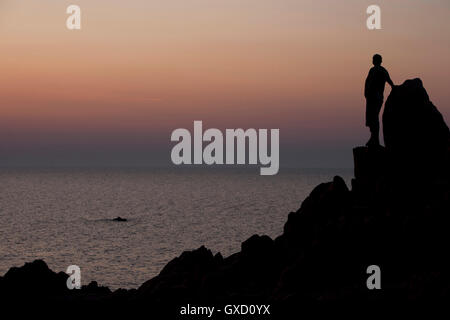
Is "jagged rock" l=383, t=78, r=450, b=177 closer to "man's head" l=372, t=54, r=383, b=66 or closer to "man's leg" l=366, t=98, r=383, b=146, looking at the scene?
"man's leg" l=366, t=98, r=383, b=146

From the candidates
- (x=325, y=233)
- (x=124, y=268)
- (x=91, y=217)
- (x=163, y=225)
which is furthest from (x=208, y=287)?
(x=91, y=217)

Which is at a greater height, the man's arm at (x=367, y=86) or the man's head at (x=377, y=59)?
the man's head at (x=377, y=59)

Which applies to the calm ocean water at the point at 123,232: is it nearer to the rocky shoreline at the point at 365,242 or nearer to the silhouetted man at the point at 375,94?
the rocky shoreline at the point at 365,242

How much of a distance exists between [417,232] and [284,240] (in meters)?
7.89

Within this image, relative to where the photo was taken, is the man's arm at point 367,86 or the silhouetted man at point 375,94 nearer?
the silhouetted man at point 375,94

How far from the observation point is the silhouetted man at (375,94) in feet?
92.2

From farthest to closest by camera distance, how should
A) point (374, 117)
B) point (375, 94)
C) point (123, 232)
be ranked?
1. point (123, 232)
2. point (374, 117)
3. point (375, 94)

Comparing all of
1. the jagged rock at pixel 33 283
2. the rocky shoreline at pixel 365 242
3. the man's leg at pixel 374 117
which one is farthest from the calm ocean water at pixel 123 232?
the man's leg at pixel 374 117

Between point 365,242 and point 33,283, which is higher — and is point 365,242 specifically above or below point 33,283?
above

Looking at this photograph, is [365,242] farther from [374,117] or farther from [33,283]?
[33,283]

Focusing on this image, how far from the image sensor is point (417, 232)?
2547 centimetres

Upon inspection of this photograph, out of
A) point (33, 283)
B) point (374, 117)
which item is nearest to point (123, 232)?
point (33, 283)

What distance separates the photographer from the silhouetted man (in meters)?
28.1

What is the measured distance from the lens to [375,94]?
28375 mm
